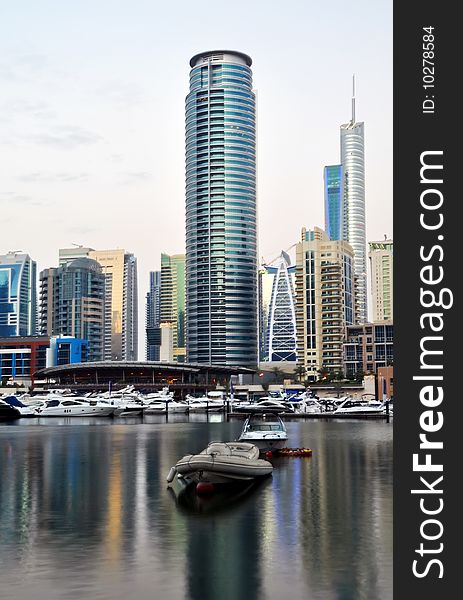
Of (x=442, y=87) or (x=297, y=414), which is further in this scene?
(x=297, y=414)

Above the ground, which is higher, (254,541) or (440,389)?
(440,389)

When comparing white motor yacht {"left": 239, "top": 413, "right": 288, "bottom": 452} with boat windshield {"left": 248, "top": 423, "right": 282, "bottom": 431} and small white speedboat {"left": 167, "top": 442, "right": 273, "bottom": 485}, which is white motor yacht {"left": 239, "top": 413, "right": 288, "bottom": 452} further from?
small white speedboat {"left": 167, "top": 442, "right": 273, "bottom": 485}

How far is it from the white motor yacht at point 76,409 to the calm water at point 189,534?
87.8 metres

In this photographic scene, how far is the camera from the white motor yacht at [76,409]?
158 metres

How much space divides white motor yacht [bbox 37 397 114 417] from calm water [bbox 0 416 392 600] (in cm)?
8782

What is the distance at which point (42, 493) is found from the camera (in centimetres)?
5166

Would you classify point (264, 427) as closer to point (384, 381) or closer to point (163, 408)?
point (163, 408)

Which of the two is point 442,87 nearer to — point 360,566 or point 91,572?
point 360,566

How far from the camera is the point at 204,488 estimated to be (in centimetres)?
4962

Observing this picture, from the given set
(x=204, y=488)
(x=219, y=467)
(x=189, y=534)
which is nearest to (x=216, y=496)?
(x=204, y=488)

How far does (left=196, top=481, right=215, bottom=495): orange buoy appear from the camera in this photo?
1944 inches

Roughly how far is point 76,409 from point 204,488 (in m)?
113

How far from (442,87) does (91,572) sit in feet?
73.8

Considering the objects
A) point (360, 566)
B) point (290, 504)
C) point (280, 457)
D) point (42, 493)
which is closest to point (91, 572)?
point (360, 566)
